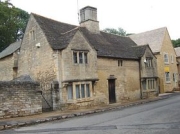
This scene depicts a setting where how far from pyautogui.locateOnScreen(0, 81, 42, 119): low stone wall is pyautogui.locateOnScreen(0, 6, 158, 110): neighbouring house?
1.95 metres

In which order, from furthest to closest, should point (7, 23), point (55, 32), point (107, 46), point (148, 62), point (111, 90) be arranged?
point (7, 23), point (148, 62), point (107, 46), point (111, 90), point (55, 32)

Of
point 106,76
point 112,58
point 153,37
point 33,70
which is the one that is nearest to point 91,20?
point 112,58

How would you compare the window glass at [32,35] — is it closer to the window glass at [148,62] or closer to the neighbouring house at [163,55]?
the window glass at [148,62]

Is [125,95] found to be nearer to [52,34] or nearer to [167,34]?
[52,34]

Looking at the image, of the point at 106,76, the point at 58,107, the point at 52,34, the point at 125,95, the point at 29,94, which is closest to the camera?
the point at 29,94

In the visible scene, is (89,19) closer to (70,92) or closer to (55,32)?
(55,32)

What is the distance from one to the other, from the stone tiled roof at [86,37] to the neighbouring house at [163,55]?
31.3ft

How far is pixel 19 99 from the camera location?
57.9 feet

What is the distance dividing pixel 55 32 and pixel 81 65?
4338mm

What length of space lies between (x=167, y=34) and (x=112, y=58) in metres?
20.3

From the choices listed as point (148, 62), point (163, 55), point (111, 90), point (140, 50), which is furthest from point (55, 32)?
point (163, 55)

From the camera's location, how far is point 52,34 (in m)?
22.5

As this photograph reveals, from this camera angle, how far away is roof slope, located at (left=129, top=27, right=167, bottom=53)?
39834 millimetres

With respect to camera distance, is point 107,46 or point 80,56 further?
point 107,46
